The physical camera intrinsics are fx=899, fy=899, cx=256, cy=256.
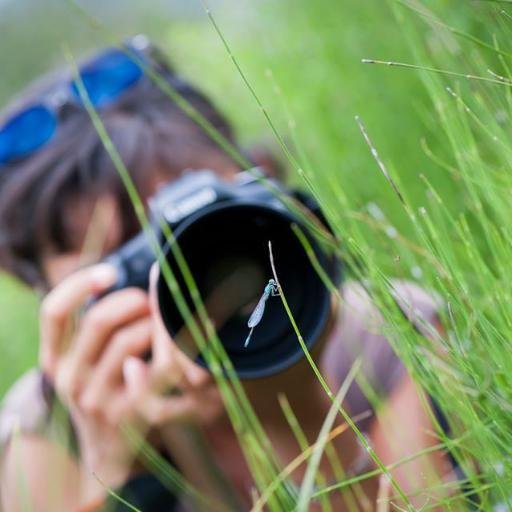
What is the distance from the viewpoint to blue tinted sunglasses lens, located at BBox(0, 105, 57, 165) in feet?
2.93

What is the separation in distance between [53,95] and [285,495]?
695mm

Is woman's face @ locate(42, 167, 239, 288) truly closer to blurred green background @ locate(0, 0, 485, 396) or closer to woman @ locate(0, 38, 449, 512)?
woman @ locate(0, 38, 449, 512)

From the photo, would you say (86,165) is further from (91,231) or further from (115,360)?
(115,360)

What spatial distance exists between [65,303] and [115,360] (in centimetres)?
6

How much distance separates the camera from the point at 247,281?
1.59 ft

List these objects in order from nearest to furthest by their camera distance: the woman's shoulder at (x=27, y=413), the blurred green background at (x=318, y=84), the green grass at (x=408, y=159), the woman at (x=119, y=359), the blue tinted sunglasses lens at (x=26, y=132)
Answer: the green grass at (x=408, y=159) < the woman at (x=119, y=359) < the woman's shoulder at (x=27, y=413) < the blue tinted sunglasses lens at (x=26, y=132) < the blurred green background at (x=318, y=84)

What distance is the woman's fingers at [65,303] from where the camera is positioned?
622 mm

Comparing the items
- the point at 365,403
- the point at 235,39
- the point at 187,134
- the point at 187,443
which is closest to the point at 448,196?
the point at 187,134

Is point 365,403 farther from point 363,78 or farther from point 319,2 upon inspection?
point 319,2

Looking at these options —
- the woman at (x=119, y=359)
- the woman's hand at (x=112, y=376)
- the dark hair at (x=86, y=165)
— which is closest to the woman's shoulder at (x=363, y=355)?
the woman at (x=119, y=359)

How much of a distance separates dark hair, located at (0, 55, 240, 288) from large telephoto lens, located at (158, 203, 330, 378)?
0.32 m

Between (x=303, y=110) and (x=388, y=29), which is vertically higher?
(x=388, y=29)

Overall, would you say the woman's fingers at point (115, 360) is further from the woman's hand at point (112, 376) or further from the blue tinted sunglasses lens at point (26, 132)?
the blue tinted sunglasses lens at point (26, 132)

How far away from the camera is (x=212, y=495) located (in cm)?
56
